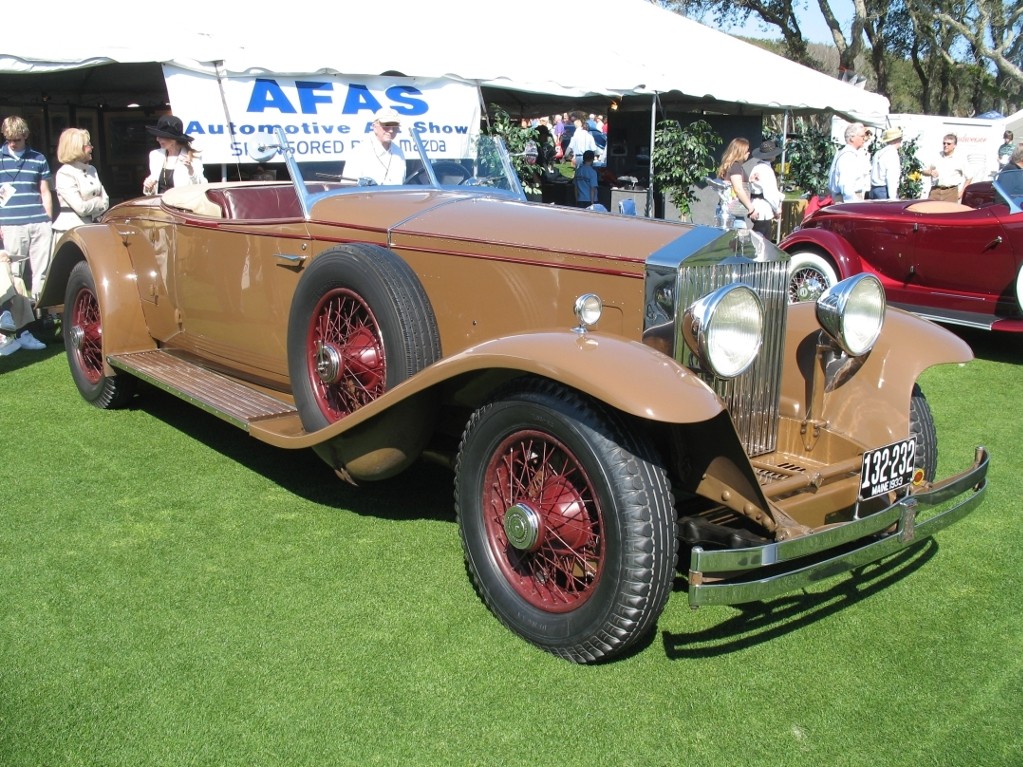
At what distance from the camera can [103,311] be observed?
5.53 meters

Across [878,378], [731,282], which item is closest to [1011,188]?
[878,378]

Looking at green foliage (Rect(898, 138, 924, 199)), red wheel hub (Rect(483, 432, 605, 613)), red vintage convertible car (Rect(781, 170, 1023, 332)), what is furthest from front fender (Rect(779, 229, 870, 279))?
green foliage (Rect(898, 138, 924, 199))

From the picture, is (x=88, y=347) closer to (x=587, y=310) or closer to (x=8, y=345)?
(x=8, y=345)

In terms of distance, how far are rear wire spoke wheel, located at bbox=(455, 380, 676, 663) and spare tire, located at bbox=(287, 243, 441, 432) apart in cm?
61

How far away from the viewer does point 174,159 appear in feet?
25.9

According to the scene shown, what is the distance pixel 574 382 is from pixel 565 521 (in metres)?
0.53

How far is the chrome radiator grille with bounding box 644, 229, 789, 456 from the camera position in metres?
3.30

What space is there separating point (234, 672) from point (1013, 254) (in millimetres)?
6871

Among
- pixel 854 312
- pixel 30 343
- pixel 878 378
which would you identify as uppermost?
pixel 854 312

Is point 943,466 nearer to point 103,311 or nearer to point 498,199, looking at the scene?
point 498,199

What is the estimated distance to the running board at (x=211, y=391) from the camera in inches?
168

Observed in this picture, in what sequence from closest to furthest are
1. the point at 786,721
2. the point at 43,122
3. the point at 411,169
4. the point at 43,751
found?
the point at 43,751 → the point at 786,721 → the point at 411,169 → the point at 43,122

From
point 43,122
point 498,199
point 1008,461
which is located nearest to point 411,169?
point 498,199

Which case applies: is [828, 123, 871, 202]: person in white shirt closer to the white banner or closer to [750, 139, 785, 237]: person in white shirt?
[750, 139, 785, 237]: person in white shirt
